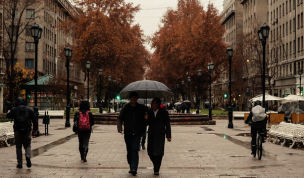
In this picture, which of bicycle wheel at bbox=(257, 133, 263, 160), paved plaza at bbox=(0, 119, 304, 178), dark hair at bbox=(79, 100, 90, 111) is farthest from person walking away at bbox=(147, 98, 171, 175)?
bicycle wheel at bbox=(257, 133, 263, 160)

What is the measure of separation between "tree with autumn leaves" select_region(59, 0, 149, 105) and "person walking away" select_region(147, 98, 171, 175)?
1974 inches

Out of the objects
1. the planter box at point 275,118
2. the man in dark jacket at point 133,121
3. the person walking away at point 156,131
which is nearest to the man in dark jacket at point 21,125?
the man in dark jacket at point 133,121

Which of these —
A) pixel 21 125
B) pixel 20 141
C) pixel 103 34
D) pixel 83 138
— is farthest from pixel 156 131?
pixel 103 34

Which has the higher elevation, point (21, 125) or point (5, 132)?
point (21, 125)

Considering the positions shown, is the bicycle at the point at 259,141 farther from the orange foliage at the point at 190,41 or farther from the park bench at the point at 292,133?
the orange foliage at the point at 190,41

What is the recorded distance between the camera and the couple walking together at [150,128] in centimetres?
1030

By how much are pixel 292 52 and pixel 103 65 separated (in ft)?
81.9

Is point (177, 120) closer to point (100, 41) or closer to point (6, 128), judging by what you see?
point (6, 128)

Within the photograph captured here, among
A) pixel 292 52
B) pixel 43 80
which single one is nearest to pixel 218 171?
pixel 43 80

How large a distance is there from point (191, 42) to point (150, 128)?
5293cm

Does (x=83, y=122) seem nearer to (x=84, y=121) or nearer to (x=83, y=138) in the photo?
(x=84, y=121)

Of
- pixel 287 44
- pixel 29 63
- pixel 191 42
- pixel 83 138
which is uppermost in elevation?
pixel 287 44

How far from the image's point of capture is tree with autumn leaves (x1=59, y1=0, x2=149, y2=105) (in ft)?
200

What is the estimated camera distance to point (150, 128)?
10.3 m
